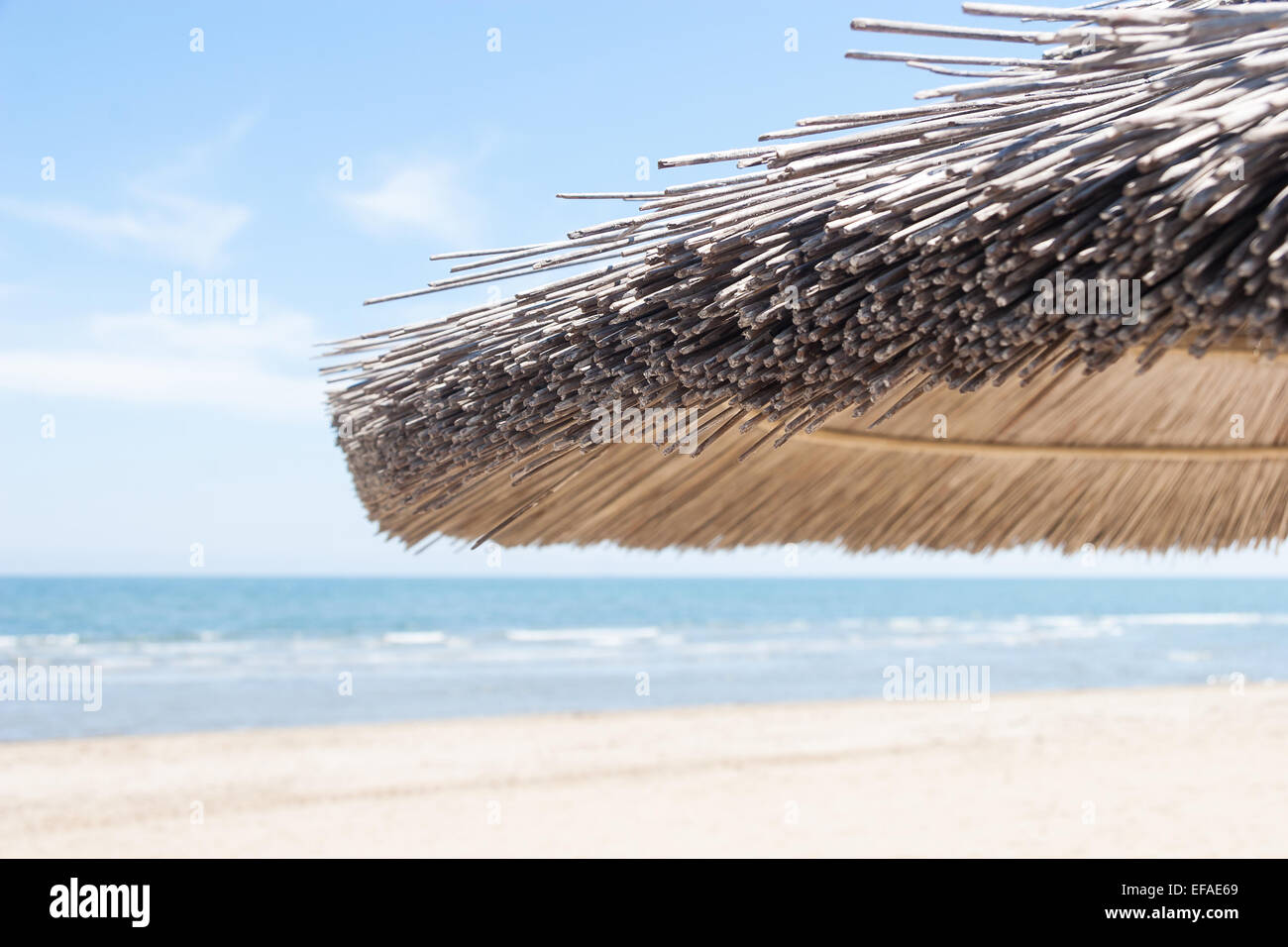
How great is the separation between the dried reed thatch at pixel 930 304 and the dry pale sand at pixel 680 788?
3.96 meters

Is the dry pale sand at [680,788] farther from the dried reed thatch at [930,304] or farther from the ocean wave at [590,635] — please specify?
the ocean wave at [590,635]

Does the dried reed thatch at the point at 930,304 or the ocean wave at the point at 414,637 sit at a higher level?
the dried reed thatch at the point at 930,304

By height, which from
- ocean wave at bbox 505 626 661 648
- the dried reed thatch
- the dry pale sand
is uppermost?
the dried reed thatch

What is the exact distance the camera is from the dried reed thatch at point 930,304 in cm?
94

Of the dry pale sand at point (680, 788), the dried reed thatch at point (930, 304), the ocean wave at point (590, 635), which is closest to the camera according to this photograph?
the dried reed thatch at point (930, 304)

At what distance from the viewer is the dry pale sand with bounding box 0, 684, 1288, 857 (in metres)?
5.75

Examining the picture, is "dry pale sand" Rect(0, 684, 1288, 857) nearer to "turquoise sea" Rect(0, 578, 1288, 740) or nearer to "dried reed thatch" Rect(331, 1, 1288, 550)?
"turquoise sea" Rect(0, 578, 1288, 740)

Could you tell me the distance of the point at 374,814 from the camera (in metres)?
6.62

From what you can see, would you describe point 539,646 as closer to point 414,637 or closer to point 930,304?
point 414,637

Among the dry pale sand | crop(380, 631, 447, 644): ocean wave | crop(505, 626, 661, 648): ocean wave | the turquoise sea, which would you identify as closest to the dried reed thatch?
the dry pale sand

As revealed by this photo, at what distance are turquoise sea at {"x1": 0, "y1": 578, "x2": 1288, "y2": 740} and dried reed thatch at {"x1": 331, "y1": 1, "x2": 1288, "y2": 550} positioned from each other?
10.7 m

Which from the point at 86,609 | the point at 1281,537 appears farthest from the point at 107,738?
the point at 86,609

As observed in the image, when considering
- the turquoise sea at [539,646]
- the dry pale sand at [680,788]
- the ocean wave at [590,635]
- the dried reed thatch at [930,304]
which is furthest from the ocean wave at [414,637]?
the dried reed thatch at [930,304]
